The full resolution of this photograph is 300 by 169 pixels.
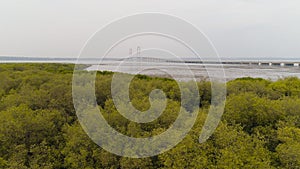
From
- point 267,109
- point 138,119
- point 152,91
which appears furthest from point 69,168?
point 267,109

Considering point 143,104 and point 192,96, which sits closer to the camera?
point 143,104

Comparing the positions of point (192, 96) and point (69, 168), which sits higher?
point (192, 96)

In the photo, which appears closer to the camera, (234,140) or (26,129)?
(234,140)

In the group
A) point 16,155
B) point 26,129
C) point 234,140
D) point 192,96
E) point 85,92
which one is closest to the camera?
point 234,140

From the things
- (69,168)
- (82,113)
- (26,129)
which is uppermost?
(82,113)

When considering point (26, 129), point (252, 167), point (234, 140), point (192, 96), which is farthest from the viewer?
point (192, 96)

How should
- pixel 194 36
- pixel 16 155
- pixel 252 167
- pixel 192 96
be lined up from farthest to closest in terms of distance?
pixel 192 96, pixel 16 155, pixel 252 167, pixel 194 36

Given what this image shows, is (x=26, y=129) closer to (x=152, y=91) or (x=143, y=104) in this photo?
(x=143, y=104)

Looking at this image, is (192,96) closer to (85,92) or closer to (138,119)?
(138,119)

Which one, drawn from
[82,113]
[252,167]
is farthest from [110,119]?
[252,167]
